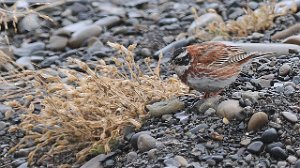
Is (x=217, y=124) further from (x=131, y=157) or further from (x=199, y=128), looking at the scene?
(x=131, y=157)

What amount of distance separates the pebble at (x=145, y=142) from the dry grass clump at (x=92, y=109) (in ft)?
0.43

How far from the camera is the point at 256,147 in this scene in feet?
16.4

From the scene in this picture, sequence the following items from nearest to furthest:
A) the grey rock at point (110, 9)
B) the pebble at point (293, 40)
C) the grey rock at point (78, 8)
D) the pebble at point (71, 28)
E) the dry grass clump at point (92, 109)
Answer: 1. the dry grass clump at point (92, 109)
2. the pebble at point (293, 40)
3. the pebble at point (71, 28)
4. the grey rock at point (110, 9)
5. the grey rock at point (78, 8)

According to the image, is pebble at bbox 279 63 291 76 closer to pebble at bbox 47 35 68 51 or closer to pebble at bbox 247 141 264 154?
pebble at bbox 247 141 264 154

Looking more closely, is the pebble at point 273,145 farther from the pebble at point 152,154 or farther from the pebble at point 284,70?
the pebble at point 284,70

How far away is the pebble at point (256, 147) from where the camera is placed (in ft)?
16.3

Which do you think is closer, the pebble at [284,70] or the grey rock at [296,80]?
the grey rock at [296,80]

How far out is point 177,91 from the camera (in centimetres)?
590

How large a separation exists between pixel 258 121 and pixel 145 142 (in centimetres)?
81

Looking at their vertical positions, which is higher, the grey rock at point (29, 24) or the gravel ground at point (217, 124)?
the gravel ground at point (217, 124)

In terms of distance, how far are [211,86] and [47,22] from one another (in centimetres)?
→ 458

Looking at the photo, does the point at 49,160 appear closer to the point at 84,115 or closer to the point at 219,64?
the point at 84,115

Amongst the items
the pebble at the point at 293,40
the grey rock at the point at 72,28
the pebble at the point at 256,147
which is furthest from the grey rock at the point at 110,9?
the pebble at the point at 256,147

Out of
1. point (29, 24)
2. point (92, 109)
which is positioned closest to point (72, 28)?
point (29, 24)
